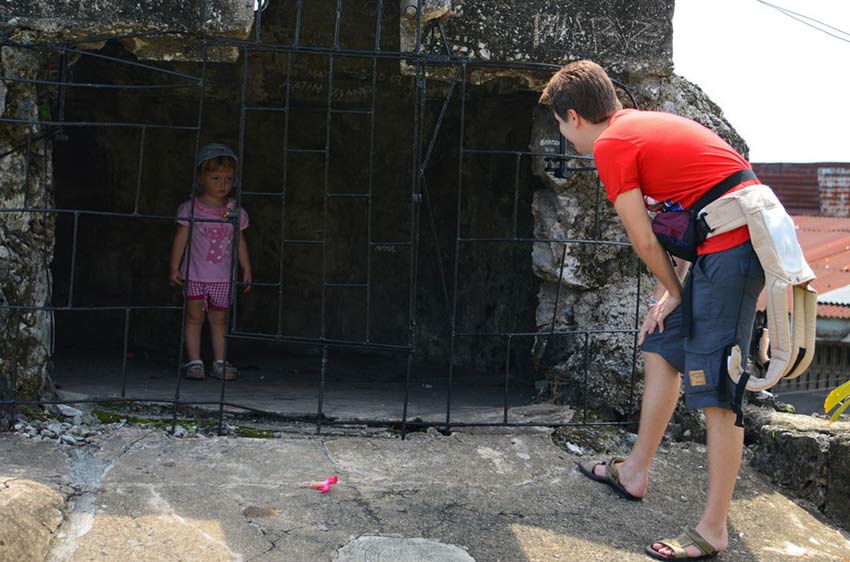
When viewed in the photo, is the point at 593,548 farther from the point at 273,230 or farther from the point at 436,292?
the point at 273,230

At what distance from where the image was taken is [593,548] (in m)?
3.42

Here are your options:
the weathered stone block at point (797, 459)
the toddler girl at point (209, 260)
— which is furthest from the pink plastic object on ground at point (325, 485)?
the weathered stone block at point (797, 459)

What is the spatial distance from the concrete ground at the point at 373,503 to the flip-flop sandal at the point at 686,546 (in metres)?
0.09

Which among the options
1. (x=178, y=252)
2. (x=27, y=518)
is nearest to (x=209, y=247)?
(x=178, y=252)

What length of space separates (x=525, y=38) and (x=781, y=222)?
1.87m

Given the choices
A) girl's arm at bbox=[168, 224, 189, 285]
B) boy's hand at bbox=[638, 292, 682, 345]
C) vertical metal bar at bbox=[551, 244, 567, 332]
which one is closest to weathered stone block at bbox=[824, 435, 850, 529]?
boy's hand at bbox=[638, 292, 682, 345]

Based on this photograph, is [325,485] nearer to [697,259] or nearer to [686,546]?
[686,546]

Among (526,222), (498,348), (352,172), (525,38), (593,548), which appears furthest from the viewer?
(352,172)

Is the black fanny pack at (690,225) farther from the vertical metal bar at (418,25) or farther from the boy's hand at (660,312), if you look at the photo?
the vertical metal bar at (418,25)

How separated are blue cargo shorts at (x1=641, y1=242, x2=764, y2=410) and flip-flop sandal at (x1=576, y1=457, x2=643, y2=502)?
710 millimetres

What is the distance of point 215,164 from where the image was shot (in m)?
5.45

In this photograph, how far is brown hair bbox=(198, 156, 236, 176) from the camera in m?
5.45

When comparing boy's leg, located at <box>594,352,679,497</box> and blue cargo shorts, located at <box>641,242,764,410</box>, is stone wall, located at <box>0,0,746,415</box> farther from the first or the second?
blue cargo shorts, located at <box>641,242,764,410</box>

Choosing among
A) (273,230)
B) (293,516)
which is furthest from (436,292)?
(293,516)
